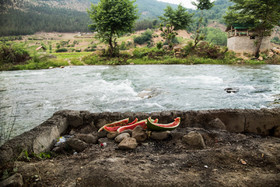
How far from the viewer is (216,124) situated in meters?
4.05

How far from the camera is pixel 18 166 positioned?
2.30 m

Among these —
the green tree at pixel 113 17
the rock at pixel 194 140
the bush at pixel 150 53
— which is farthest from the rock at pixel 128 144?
the bush at pixel 150 53

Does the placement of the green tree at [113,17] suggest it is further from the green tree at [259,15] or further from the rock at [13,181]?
the rock at [13,181]

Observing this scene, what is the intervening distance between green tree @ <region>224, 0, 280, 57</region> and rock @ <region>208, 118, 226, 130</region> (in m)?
25.7

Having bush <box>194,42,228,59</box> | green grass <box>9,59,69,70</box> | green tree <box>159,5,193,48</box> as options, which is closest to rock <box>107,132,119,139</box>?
green grass <box>9,59,69,70</box>

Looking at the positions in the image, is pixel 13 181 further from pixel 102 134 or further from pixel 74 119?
pixel 74 119

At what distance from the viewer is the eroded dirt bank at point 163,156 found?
212 cm

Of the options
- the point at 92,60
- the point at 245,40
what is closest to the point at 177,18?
the point at 245,40

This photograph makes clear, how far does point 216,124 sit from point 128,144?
2.22 metres

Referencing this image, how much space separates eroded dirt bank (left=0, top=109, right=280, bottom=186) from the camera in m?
2.12

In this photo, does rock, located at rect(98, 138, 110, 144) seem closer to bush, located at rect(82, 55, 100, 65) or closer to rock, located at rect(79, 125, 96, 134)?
rock, located at rect(79, 125, 96, 134)

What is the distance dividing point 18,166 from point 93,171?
1.01 meters

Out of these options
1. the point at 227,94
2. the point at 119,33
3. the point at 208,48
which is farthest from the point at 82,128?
the point at 208,48

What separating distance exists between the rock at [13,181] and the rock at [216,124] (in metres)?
3.70
